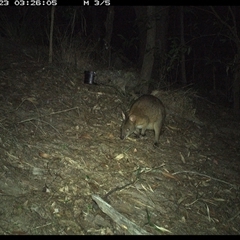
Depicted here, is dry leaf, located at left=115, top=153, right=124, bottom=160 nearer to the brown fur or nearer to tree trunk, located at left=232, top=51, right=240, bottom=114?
the brown fur

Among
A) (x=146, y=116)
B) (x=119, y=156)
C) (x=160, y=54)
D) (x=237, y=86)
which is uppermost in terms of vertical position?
(x=160, y=54)

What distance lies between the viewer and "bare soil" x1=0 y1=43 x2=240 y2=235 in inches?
142

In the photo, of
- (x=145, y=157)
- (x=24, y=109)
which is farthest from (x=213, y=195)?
(x=24, y=109)

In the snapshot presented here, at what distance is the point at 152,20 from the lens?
7406mm

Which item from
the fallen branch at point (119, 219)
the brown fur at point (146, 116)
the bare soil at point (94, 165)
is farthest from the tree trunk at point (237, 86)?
the fallen branch at point (119, 219)

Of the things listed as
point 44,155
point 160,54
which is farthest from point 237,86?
point 44,155

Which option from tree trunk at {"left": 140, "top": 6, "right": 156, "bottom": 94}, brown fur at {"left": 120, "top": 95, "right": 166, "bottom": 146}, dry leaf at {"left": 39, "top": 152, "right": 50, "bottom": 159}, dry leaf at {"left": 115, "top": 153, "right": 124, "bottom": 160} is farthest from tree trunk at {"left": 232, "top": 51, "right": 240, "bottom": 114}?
dry leaf at {"left": 39, "top": 152, "right": 50, "bottom": 159}

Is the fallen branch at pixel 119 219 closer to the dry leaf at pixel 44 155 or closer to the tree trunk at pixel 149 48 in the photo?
the dry leaf at pixel 44 155

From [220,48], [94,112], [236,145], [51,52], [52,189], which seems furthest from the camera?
[220,48]

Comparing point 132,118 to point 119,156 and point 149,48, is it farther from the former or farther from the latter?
point 149,48

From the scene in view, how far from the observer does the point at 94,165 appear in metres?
4.73

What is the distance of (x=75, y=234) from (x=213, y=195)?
2.42 m

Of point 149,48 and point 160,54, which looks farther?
point 160,54

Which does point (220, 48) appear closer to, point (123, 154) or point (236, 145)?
point (236, 145)
